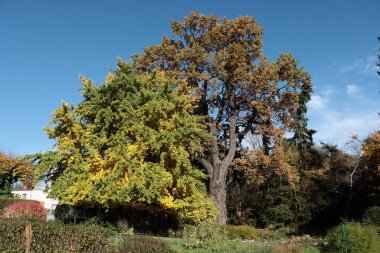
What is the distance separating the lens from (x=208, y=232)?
625 inches

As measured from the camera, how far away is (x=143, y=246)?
13.2 m

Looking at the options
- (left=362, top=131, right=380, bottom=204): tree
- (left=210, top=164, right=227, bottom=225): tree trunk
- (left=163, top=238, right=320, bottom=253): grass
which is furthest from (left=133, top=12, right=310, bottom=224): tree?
(left=163, top=238, right=320, bottom=253): grass

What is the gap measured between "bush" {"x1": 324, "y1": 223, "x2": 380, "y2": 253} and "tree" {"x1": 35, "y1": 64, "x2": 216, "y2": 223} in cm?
701

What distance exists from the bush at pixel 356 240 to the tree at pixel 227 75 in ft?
40.1

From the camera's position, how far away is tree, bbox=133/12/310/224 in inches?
1080

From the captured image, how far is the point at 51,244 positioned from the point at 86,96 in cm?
1262

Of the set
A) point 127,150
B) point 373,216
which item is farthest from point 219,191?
point 127,150

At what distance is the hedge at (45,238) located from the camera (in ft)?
31.7

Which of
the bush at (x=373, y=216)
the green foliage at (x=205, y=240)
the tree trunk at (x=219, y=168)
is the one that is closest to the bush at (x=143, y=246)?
the green foliage at (x=205, y=240)

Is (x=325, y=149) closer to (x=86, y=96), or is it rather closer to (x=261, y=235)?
(x=261, y=235)

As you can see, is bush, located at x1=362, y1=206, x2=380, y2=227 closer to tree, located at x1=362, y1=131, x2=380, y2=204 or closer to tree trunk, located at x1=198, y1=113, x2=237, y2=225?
tree, located at x1=362, y1=131, x2=380, y2=204

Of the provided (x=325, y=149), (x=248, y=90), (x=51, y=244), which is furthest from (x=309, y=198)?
(x=51, y=244)

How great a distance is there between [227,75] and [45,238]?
19.5 metres

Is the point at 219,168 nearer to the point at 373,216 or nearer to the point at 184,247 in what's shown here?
the point at 373,216
